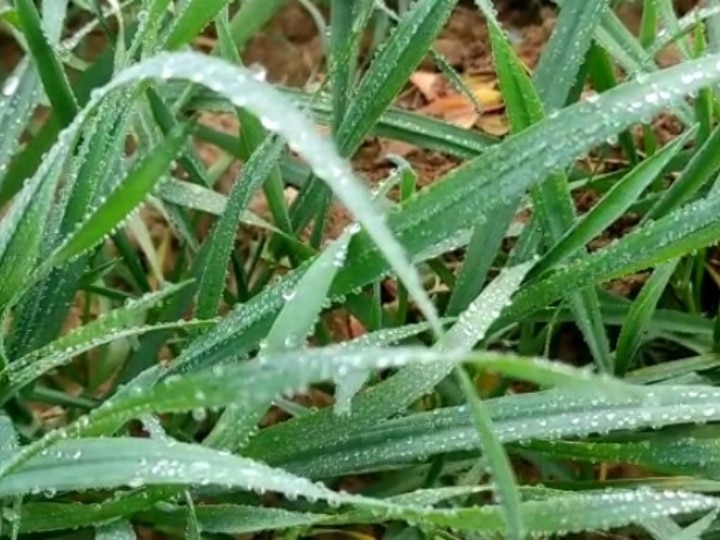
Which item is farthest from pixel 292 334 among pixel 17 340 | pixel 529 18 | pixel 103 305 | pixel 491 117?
pixel 529 18

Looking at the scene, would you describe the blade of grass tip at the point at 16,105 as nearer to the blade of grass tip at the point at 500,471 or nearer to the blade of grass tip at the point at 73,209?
the blade of grass tip at the point at 73,209

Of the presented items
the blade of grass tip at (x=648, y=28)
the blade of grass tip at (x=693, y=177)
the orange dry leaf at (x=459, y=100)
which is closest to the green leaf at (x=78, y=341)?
the blade of grass tip at (x=693, y=177)

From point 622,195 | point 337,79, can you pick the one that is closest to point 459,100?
point 337,79

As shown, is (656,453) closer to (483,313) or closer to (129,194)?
(483,313)

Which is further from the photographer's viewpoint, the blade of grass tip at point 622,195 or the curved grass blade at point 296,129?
the blade of grass tip at point 622,195

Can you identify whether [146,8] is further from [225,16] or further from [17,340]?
[17,340]

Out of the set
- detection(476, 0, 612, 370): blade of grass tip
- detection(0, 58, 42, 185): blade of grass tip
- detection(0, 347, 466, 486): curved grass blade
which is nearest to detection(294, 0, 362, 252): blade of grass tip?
detection(476, 0, 612, 370): blade of grass tip
